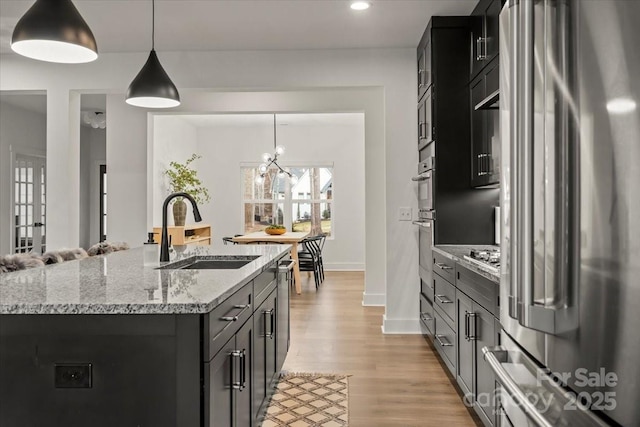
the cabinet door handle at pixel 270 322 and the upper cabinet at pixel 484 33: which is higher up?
the upper cabinet at pixel 484 33

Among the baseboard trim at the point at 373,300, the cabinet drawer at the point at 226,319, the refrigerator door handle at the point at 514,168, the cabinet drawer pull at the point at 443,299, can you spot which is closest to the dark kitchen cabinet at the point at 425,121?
the cabinet drawer pull at the point at 443,299

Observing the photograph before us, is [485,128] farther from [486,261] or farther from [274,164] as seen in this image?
[274,164]

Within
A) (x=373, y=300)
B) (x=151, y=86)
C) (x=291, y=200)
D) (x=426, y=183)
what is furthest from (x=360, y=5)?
(x=291, y=200)

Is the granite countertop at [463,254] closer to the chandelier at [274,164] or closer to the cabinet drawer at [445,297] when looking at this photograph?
the cabinet drawer at [445,297]

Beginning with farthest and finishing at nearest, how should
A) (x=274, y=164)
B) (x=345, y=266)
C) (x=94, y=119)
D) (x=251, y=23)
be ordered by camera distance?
(x=345, y=266) < (x=274, y=164) < (x=94, y=119) < (x=251, y=23)

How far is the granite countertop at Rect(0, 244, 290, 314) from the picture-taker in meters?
1.32

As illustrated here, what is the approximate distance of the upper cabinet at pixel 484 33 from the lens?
300 cm

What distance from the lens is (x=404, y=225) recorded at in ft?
14.5

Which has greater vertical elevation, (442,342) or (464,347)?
(464,347)

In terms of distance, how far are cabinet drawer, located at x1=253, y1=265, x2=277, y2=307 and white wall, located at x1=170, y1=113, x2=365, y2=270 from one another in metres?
6.34

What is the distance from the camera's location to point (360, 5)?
140 inches

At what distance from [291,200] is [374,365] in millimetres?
6122

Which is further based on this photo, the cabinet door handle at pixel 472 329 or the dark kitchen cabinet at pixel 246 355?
the cabinet door handle at pixel 472 329

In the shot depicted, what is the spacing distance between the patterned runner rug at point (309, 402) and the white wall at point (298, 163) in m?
5.90
